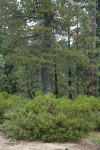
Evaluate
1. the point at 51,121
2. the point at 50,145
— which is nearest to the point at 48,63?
the point at 51,121

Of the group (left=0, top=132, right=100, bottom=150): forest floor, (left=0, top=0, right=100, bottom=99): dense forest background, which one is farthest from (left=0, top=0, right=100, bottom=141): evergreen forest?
(left=0, top=132, right=100, bottom=150): forest floor

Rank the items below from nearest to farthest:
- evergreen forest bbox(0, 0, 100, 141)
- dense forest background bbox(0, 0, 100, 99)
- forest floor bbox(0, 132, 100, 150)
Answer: forest floor bbox(0, 132, 100, 150)
evergreen forest bbox(0, 0, 100, 141)
dense forest background bbox(0, 0, 100, 99)

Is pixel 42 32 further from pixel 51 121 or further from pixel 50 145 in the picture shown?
pixel 50 145

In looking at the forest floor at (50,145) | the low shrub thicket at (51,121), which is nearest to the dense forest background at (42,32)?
the low shrub thicket at (51,121)

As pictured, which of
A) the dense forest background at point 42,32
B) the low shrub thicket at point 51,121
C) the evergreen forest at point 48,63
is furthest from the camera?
the dense forest background at point 42,32

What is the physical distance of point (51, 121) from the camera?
7.26m

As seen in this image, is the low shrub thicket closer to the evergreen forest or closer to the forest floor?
the evergreen forest

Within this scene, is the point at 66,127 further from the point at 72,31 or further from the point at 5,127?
the point at 72,31

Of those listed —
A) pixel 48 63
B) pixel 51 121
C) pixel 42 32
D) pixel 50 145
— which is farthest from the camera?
pixel 48 63

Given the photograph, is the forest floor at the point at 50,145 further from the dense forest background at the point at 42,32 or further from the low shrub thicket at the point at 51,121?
the dense forest background at the point at 42,32

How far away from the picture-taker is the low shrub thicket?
23.6 ft

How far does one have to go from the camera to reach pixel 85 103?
29.7 ft

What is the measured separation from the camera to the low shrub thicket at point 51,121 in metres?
7.21

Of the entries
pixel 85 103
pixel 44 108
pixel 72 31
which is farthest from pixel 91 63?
pixel 44 108
